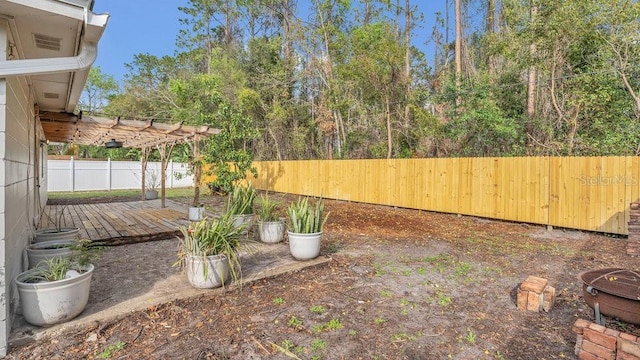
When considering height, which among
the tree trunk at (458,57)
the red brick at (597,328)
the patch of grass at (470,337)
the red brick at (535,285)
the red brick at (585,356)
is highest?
the tree trunk at (458,57)

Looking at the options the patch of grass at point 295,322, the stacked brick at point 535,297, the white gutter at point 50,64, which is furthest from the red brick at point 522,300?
the white gutter at point 50,64

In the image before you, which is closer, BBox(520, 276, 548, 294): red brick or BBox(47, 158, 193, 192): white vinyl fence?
BBox(520, 276, 548, 294): red brick

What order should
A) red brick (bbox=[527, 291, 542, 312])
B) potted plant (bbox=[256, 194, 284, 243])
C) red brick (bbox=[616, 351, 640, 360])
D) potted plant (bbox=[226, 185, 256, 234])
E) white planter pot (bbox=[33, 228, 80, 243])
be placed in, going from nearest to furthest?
red brick (bbox=[616, 351, 640, 360])
red brick (bbox=[527, 291, 542, 312])
white planter pot (bbox=[33, 228, 80, 243])
potted plant (bbox=[256, 194, 284, 243])
potted plant (bbox=[226, 185, 256, 234])

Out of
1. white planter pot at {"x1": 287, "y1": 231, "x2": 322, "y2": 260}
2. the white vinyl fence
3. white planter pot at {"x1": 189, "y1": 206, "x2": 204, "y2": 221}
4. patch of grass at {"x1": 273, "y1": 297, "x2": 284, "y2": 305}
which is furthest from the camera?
the white vinyl fence

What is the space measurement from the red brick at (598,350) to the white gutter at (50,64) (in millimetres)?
3887

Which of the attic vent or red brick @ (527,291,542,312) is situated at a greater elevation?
the attic vent

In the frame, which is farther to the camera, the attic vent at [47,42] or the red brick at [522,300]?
the red brick at [522,300]

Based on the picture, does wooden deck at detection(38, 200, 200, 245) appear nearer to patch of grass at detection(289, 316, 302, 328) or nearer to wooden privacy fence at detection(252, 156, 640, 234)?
patch of grass at detection(289, 316, 302, 328)

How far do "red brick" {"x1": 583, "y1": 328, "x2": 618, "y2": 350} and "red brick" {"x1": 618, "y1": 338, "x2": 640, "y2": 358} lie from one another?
0.03 metres

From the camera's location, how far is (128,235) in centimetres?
509

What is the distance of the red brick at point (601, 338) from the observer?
1.86 meters

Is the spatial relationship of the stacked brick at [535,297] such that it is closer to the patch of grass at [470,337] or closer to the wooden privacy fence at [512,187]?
the patch of grass at [470,337]

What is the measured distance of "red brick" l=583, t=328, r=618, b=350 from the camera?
1864 millimetres

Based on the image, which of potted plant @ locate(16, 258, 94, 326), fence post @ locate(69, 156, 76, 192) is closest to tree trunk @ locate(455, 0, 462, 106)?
potted plant @ locate(16, 258, 94, 326)
